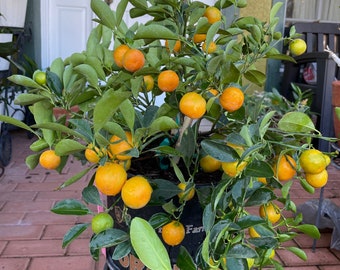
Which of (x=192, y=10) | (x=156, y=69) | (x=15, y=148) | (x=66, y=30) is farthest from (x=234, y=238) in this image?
(x=66, y=30)

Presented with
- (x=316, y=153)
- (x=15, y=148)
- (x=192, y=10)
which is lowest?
(x=15, y=148)

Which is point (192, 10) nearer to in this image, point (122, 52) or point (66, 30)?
point (122, 52)

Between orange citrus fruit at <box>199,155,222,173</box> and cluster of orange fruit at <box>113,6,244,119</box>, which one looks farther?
orange citrus fruit at <box>199,155,222,173</box>

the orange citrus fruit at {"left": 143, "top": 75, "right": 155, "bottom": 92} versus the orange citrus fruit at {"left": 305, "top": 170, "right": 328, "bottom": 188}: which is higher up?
the orange citrus fruit at {"left": 143, "top": 75, "right": 155, "bottom": 92}

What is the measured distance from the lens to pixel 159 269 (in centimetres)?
45

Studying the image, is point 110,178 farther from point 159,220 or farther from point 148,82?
point 148,82

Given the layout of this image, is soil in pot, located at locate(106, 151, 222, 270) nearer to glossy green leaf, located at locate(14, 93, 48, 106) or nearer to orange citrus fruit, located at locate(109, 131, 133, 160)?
orange citrus fruit, located at locate(109, 131, 133, 160)

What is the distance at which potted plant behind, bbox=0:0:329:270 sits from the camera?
621mm

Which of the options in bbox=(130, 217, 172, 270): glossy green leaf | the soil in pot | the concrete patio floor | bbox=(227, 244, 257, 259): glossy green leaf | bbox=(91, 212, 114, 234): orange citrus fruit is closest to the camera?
bbox=(130, 217, 172, 270): glossy green leaf

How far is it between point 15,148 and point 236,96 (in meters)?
2.85

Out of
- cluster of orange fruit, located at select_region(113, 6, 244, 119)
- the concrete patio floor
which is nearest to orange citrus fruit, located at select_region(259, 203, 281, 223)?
cluster of orange fruit, located at select_region(113, 6, 244, 119)

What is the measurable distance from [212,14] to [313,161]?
0.32 metres

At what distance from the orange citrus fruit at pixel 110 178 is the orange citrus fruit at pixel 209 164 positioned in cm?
19

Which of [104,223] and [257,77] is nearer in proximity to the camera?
[104,223]
